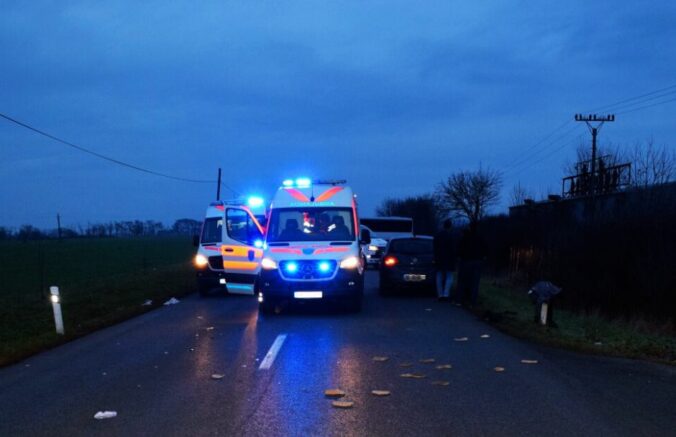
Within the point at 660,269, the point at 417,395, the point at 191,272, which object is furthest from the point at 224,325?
the point at 191,272

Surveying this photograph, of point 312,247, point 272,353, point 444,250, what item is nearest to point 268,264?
point 312,247

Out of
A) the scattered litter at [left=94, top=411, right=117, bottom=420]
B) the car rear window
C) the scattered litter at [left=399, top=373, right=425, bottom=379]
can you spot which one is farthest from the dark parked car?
the scattered litter at [left=94, top=411, right=117, bottom=420]

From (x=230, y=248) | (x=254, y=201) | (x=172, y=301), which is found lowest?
(x=172, y=301)

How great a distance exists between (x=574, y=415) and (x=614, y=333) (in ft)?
18.2

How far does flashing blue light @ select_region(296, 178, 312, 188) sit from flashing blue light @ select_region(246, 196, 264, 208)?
13.7ft

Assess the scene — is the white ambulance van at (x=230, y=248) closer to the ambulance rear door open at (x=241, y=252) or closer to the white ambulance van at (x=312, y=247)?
the ambulance rear door open at (x=241, y=252)

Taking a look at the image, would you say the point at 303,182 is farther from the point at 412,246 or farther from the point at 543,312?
the point at 543,312

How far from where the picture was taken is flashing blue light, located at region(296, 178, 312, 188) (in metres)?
14.9

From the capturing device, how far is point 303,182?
14961 mm

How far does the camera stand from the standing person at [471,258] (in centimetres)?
1477

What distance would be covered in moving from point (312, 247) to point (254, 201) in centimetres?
631

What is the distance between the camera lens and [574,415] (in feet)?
19.2

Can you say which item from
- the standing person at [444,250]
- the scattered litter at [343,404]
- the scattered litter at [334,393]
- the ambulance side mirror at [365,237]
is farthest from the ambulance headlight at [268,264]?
the scattered litter at [343,404]

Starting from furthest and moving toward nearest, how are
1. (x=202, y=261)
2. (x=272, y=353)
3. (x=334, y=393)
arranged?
(x=202, y=261) < (x=272, y=353) < (x=334, y=393)
